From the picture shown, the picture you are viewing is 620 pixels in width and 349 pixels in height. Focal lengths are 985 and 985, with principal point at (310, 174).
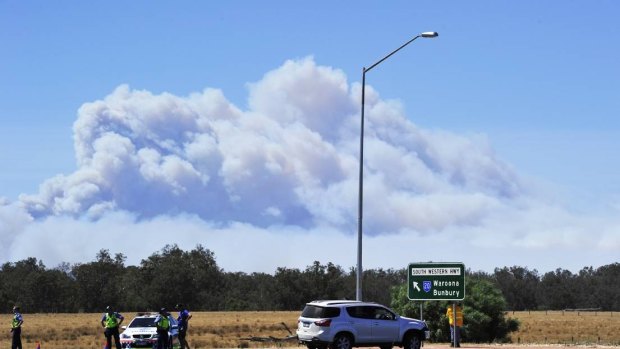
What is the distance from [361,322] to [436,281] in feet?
21.0

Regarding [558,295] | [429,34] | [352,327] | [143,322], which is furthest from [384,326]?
[558,295]

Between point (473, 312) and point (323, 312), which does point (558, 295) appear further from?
point (323, 312)

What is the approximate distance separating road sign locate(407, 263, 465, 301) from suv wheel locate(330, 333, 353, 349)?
639 centimetres

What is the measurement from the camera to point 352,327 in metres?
30.7

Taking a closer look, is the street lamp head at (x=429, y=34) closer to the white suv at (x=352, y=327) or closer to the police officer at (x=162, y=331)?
the white suv at (x=352, y=327)

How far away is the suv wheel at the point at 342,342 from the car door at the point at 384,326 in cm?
89

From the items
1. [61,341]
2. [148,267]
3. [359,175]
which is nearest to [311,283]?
[148,267]

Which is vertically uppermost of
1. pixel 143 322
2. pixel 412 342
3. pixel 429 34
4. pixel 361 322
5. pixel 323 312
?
pixel 429 34

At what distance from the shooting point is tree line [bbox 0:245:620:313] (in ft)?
469

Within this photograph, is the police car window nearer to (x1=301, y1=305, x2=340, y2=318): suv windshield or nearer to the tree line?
(x1=301, y1=305, x2=340, y2=318): suv windshield

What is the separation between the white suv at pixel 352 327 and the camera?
3031cm

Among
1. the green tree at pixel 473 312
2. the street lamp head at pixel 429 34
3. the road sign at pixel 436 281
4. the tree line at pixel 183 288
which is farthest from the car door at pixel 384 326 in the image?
the tree line at pixel 183 288

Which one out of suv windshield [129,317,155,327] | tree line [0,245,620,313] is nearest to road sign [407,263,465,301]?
suv windshield [129,317,155,327]

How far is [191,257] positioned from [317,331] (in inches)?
5323
